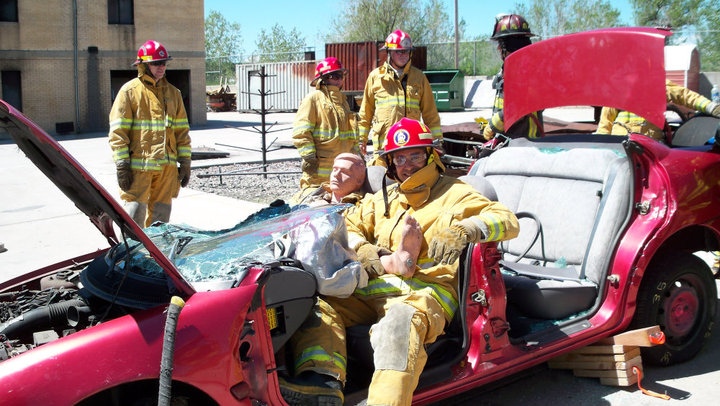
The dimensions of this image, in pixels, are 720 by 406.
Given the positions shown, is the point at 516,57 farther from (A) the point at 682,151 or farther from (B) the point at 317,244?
(B) the point at 317,244

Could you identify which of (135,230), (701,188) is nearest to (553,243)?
(701,188)

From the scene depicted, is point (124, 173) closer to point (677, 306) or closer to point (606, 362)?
point (606, 362)

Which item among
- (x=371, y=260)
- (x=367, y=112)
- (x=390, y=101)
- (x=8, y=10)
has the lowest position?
(x=371, y=260)

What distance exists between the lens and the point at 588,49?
173 inches

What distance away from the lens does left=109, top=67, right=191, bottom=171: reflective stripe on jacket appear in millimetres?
6152

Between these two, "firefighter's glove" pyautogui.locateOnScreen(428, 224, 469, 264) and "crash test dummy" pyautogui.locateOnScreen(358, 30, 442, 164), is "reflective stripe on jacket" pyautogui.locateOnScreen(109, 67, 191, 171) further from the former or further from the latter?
"firefighter's glove" pyautogui.locateOnScreen(428, 224, 469, 264)

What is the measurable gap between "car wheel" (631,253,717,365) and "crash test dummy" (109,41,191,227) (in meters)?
4.11

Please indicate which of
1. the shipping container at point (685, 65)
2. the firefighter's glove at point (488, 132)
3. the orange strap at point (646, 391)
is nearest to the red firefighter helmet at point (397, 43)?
the firefighter's glove at point (488, 132)

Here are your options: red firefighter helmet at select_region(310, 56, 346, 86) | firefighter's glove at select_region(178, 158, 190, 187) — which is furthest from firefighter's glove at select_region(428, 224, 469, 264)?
red firefighter helmet at select_region(310, 56, 346, 86)

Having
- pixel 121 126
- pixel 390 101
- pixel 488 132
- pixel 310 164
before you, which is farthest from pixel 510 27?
pixel 121 126

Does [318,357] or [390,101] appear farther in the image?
[390,101]

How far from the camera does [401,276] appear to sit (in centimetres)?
341

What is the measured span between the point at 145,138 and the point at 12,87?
20436 mm

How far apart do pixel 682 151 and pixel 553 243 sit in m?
0.91
